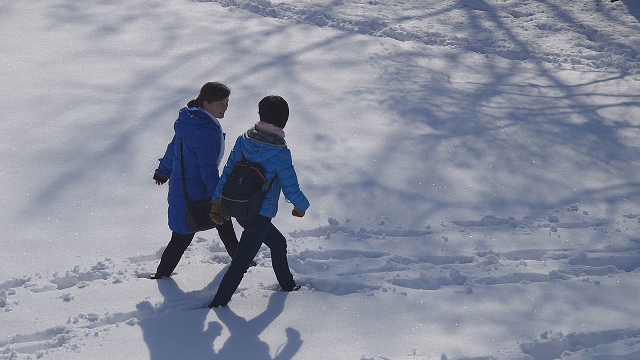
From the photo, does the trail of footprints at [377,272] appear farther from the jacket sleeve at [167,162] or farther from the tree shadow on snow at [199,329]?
the jacket sleeve at [167,162]

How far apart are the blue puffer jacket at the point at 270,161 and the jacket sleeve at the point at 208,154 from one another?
0.17 metres

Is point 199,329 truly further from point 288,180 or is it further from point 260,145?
point 260,145

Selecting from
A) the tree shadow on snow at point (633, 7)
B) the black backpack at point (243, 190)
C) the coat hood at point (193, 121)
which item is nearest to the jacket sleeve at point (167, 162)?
the coat hood at point (193, 121)

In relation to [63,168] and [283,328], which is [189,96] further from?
→ [283,328]

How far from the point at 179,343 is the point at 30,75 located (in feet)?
16.0

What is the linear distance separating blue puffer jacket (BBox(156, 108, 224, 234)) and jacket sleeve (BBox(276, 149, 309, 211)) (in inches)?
19.9

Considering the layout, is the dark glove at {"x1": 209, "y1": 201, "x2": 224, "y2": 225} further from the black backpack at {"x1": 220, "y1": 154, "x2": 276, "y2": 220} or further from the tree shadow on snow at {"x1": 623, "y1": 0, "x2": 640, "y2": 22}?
the tree shadow on snow at {"x1": 623, "y1": 0, "x2": 640, "y2": 22}

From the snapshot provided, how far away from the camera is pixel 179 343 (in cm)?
393

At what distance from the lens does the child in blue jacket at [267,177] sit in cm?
392

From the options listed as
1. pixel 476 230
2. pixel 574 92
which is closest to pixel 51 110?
pixel 476 230

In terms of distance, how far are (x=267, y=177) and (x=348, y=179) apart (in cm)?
223

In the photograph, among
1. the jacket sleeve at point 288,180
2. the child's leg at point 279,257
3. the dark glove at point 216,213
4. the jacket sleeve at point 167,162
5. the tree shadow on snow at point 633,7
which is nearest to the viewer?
the jacket sleeve at point 288,180

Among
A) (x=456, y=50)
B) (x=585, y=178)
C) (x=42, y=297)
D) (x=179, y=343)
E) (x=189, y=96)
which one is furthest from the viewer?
(x=456, y=50)

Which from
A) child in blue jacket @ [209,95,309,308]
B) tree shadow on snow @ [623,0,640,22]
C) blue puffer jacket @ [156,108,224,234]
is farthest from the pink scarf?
tree shadow on snow @ [623,0,640,22]
